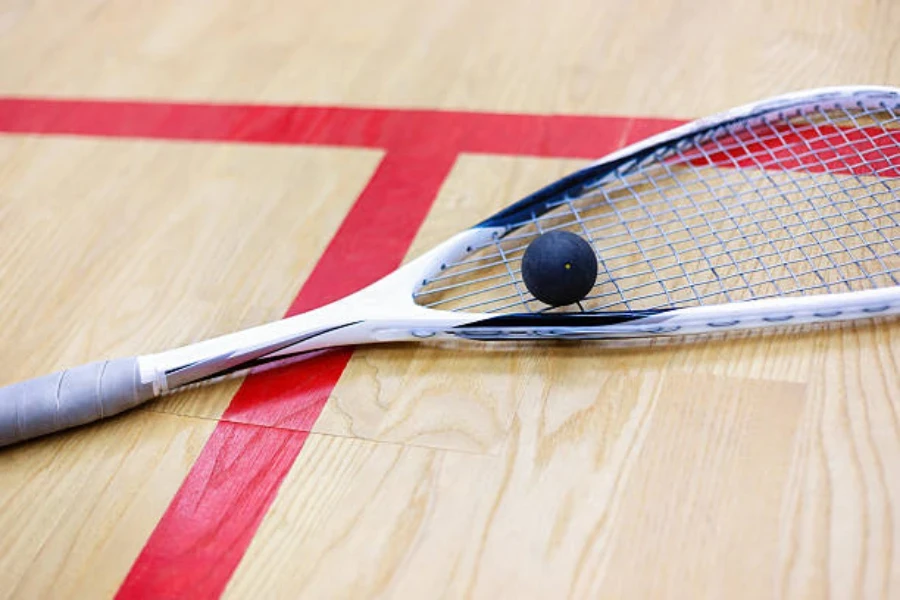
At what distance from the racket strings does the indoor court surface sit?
0.25 feet

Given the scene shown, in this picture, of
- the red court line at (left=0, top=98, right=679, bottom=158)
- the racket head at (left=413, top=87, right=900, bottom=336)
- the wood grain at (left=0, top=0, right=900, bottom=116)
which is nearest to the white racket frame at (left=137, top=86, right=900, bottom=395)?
the racket head at (left=413, top=87, right=900, bottom=336)

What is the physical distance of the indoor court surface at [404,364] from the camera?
983mm

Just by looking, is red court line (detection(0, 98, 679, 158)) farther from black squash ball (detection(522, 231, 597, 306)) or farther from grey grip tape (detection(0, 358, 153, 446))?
grey grip tape (detection(0, 358, 153, 446))

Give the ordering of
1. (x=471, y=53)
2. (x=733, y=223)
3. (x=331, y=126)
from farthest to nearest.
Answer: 1. (x=471, y=53)
2. (x=331, y=126)
3. (x=733, y=223)

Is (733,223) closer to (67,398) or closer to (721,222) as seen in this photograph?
(721,222)

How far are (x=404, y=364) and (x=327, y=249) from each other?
24 centimetres

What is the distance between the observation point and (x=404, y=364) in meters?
1.18

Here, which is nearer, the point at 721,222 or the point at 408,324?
the point at 408,324

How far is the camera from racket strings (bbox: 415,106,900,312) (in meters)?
1.20

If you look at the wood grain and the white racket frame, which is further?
the wood grain

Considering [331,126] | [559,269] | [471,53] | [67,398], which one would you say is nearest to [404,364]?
[559,269]

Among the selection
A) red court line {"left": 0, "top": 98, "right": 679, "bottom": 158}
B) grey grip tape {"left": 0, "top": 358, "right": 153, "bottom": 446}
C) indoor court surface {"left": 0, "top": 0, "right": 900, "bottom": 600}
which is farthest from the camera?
red court line {"left": 0, "top": 98, "right": 679, "bottom": 158}

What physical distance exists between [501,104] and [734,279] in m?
0.50

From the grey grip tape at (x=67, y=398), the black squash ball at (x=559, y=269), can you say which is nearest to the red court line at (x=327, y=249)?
the grey grip tape at (x=67, y=398)
